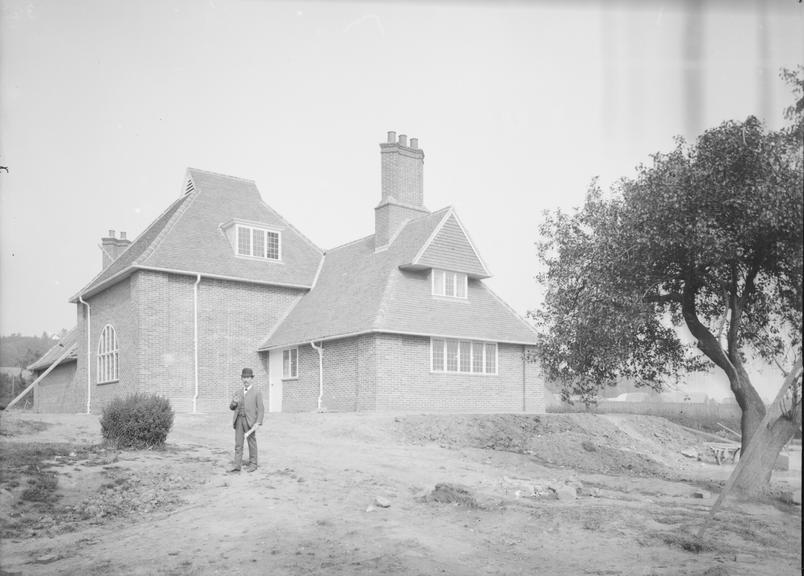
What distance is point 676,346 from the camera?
55.0 ft

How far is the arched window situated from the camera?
31562mm

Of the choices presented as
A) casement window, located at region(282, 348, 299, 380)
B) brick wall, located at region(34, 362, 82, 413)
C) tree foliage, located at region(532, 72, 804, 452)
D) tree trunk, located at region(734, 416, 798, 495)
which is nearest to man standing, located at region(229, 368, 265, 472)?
tree foliage, located at region(532, 72, 804, 452)

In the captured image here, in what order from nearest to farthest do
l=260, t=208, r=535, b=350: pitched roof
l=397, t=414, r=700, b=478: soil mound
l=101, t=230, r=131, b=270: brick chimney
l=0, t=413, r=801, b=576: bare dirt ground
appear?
l=0, t=413, r=801, b=576: bare dirt ground, l=397, t=414, r=700, b=478: soil mound, l=260, t=208, r=535, b=350: pitched roof, l=101, t=230, r=131, b=270: brick chimney

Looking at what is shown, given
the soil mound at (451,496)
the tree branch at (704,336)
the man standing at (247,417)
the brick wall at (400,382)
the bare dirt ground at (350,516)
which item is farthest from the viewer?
the brick wall at (400,382)

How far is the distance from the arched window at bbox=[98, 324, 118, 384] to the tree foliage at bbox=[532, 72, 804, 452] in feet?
68.7

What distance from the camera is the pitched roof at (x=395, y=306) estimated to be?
92.0 feet

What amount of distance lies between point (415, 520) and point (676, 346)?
8.44m

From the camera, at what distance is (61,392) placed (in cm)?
3969

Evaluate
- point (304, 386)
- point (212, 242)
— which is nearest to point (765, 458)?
point (304, 386)

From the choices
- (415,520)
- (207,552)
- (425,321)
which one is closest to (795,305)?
(415,520)

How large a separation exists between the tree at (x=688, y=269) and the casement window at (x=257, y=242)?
18.5 metres

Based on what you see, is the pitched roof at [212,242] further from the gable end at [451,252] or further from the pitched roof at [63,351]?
the gable end at [451,252]

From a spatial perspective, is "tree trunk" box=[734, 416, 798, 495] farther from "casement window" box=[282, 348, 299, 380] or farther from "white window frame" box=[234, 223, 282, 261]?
"white window frame" box=[234, 223, 282, 261]

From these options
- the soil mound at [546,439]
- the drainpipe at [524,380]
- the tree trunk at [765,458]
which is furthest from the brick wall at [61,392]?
the tree trunk at [765,458]
